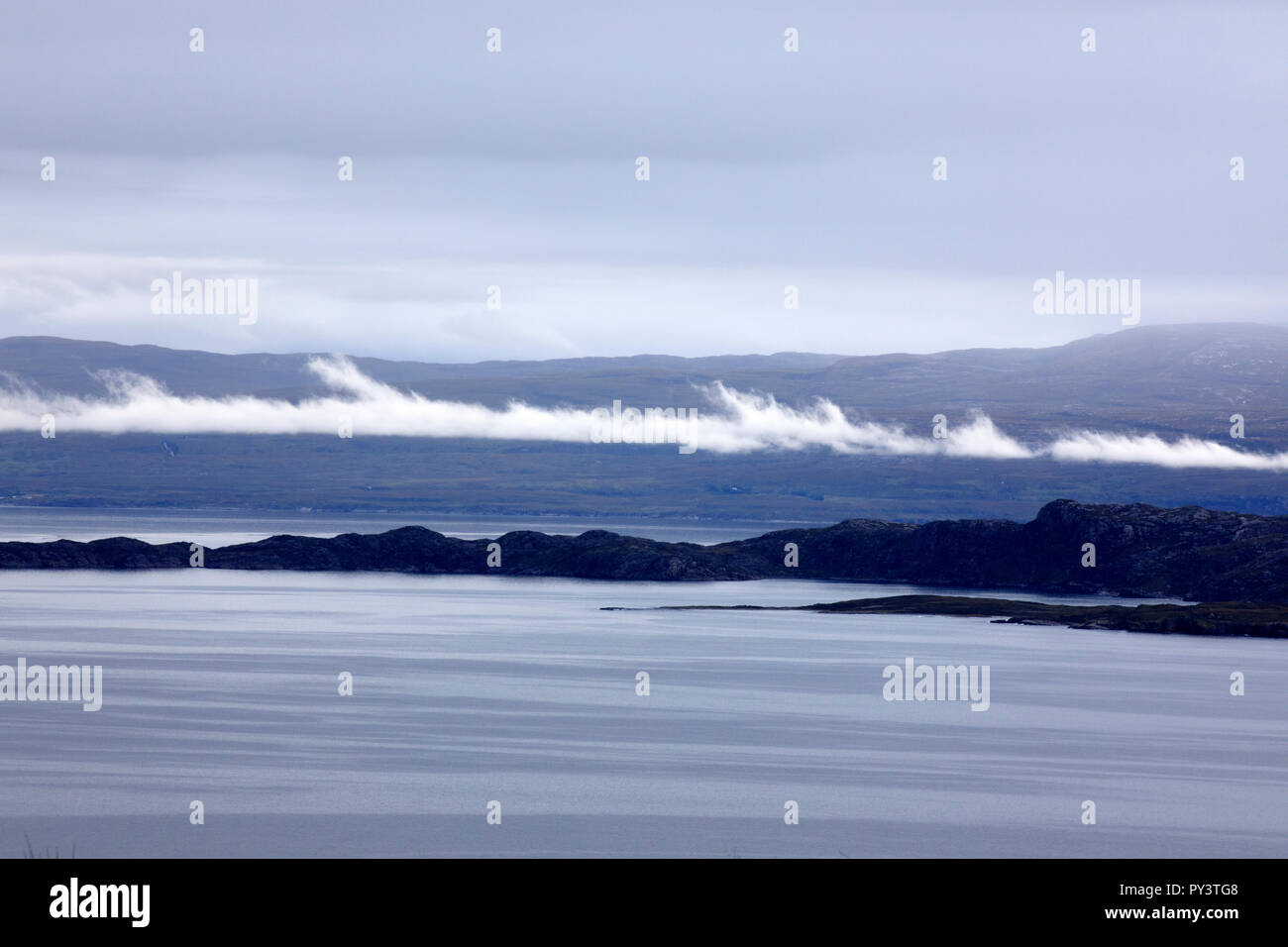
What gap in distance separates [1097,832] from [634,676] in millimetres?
35720

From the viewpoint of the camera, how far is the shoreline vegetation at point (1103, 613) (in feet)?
347

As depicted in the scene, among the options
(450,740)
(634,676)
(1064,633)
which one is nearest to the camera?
(450,740)

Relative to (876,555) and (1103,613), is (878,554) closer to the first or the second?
(876,555)

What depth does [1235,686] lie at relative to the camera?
77438 millimetres

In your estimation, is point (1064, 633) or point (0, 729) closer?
point (0, 729)

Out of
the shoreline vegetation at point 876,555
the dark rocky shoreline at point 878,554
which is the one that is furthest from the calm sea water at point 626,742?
the shoreline vegetation at point 876,555

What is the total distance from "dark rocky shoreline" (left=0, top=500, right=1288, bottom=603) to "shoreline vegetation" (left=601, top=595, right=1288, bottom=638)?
45.6 ft

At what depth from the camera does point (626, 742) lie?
57.3 metres

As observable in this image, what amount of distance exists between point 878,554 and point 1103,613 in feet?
148

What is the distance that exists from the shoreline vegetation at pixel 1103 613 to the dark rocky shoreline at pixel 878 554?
13885mm
